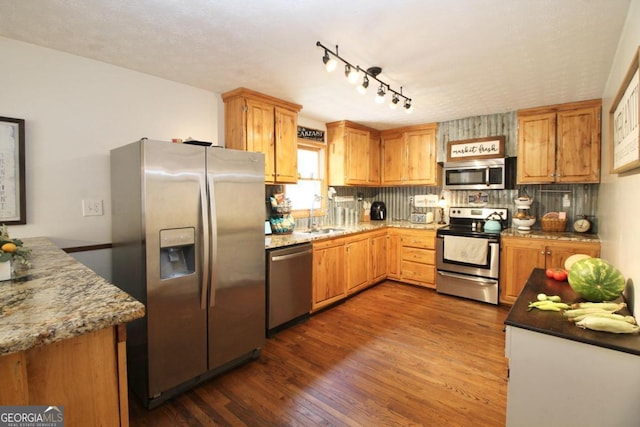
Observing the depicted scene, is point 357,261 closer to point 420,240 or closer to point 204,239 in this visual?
A: point 420,240

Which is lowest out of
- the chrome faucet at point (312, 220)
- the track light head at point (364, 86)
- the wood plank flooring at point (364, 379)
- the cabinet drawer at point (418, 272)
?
the wood plank flooring at point (364, 379)

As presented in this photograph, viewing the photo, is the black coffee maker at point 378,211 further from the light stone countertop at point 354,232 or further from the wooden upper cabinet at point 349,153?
the light stone countertop at point 354,232

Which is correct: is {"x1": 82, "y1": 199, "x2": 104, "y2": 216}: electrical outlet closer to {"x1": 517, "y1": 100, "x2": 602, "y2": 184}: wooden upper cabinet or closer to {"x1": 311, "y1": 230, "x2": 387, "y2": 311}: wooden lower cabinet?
{"x1": 311, "y1": 230, "x2": 387, "y2": 311}: wooden lower cabinet

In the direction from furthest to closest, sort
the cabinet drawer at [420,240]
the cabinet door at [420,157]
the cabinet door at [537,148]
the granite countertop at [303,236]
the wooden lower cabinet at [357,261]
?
1. the cabinet door at [420,157]
2. the cabinet drawer at [420,240]
3. the wooden lower cabinet at [357,261]
4. the cabinet door at [537,148]
5. the granite countertop at [303,236]

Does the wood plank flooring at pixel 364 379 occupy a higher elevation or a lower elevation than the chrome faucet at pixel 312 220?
lower

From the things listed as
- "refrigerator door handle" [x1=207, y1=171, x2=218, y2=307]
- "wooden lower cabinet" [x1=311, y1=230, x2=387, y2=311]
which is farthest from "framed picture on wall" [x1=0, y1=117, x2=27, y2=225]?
"wooden lower cabinet" [x1=311, y1=230, x2=387, y2=311]

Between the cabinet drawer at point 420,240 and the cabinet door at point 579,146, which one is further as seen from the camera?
the cabinet drawer at point 420,240

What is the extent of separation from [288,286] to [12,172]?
2233 mm

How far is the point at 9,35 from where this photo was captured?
197 cm

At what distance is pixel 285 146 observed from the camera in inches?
133

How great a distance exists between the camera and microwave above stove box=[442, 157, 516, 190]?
3880 mm

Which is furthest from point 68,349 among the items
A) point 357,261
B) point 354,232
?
point 357,261

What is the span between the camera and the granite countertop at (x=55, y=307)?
2.88ft

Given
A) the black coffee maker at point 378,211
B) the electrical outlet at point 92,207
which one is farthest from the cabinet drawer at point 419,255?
the electrical outlet at point 92,207
